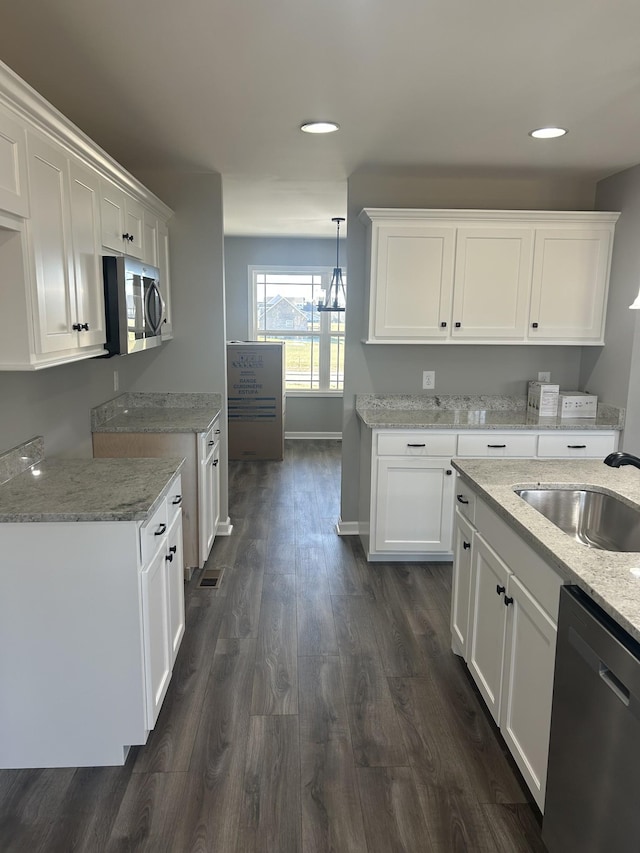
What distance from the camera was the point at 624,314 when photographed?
3736mm

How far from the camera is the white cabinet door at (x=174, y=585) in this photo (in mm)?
2441

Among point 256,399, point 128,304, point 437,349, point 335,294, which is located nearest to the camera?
point 128,304

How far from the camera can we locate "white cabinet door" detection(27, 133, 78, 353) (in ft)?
6.53

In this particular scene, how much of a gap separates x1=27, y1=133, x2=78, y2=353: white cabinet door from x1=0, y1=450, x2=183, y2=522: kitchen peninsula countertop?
0.50m

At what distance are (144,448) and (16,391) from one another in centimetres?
102

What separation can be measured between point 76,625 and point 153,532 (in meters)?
0.38

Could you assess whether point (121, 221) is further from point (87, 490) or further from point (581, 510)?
point (581, 510)

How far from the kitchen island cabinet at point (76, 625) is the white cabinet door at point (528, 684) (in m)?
1.22

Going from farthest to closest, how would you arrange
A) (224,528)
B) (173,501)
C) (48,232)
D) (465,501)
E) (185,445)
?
(224,528) → (185,445) → (465,501) → (173,501) → (48,232)

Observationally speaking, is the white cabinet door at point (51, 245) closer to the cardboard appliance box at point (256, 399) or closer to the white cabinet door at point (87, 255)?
the white cabinet door at point (87, 255)

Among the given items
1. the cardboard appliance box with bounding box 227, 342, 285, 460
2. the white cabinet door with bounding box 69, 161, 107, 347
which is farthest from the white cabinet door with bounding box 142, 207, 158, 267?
the cardboard appliance box with bounding box 227, 342, 285, 460

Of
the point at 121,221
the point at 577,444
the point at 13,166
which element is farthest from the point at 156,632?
the point at 577,444

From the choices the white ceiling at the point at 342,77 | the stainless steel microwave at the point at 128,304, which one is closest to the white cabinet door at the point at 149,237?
the stainless steel microwave at the point at 128,304

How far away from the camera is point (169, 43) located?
2090 millimetres
